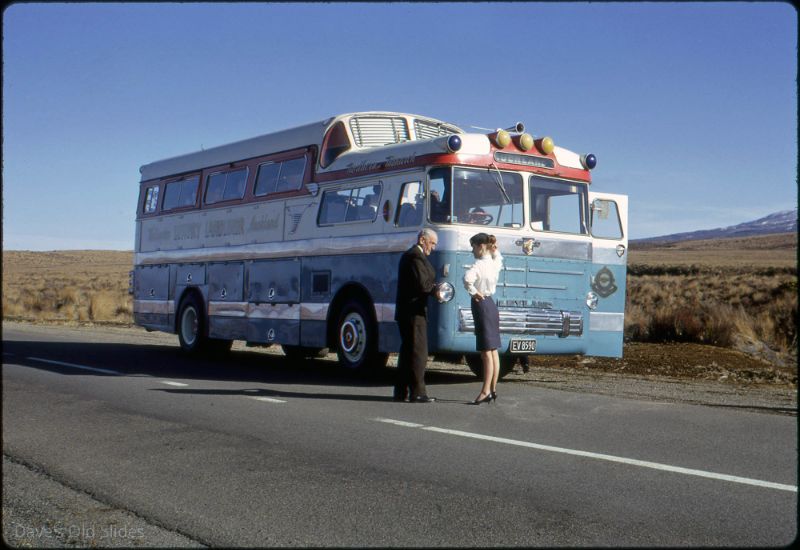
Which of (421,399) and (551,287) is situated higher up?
(551,287)

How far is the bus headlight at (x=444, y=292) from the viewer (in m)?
11.7

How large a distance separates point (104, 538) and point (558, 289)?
8.38m

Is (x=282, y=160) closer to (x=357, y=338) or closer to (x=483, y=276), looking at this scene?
(x=357, y=338)

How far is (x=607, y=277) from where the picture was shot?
43.9 feet

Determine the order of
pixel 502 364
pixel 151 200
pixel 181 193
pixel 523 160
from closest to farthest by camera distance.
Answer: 1. pixel 523 160
2. pixel 502 364
3. pixel 181 193
4. pixel 151 200

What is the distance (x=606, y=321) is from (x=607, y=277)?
0.65 m

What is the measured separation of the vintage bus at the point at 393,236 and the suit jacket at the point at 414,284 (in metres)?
0.74

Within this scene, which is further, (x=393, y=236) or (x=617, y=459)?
(x=393, y=236)

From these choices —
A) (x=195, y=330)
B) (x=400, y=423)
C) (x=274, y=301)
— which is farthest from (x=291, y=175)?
(x=400, y=423)

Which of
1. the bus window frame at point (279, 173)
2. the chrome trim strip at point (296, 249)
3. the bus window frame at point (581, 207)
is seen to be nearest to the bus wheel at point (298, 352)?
the chrome trim strip at point (296, 249)

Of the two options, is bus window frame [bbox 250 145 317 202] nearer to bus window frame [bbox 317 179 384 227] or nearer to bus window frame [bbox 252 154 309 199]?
bus window frame [bbox 252 154 309 199]

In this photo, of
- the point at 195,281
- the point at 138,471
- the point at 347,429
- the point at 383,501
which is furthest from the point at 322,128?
the point at 383,501

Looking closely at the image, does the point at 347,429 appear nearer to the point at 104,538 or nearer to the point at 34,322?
the point at 104,538

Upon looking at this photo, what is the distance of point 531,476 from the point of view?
22.2ft
